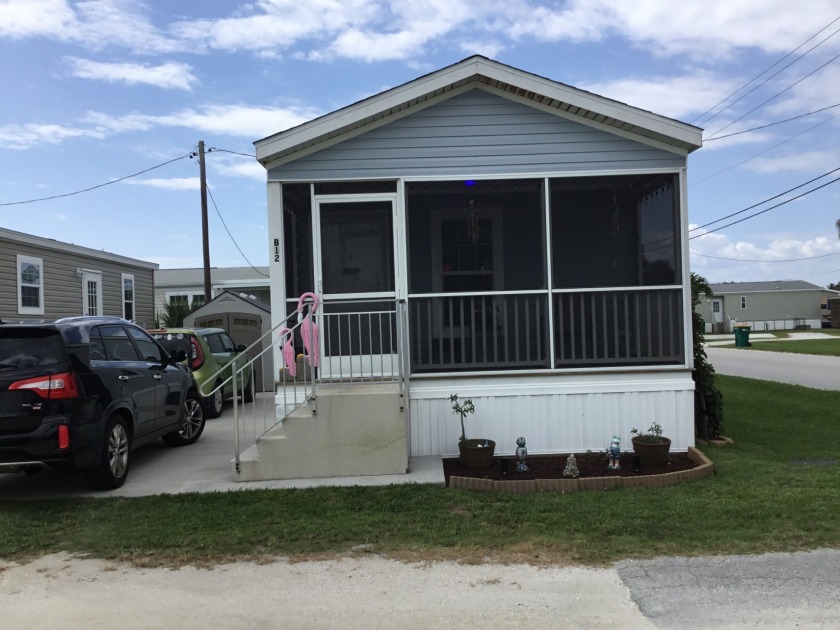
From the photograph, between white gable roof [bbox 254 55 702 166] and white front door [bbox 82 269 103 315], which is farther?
white front door [bbox 82 269 103 315]

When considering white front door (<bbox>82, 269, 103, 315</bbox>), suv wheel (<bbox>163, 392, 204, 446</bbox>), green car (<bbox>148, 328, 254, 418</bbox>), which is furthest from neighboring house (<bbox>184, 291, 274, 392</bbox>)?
suv wheel (<bbox>163, 392, 204, 446</bbox>)

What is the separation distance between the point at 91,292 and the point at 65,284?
1.40 metres

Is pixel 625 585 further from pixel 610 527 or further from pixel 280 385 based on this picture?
pixel 280 385

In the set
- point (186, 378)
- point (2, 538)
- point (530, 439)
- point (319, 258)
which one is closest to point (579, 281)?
point (530, 439)

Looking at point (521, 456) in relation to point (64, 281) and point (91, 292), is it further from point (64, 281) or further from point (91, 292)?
point (91, 292)

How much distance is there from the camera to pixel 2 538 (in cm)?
495

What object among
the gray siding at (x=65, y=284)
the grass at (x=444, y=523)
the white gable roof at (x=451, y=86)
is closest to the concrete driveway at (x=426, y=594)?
the grass at (x=444, y=523)

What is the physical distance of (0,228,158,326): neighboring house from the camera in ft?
50.3

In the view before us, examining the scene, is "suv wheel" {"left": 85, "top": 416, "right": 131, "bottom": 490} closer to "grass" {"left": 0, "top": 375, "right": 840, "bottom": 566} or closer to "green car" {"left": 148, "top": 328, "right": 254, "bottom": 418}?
"grass" {"left": 0, "top": 375, "right": 840, "bottom": 566}

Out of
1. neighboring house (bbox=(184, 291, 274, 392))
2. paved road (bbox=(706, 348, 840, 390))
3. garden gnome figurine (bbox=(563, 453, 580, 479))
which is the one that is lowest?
→ paved road (bbox=(706, 348, 840, 390))

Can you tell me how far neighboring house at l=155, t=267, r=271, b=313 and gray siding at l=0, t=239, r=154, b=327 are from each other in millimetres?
1665

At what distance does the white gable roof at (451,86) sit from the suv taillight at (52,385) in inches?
120

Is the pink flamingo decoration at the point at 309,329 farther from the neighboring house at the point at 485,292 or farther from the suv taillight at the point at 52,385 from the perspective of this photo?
the suv taillight at the point at 52,385

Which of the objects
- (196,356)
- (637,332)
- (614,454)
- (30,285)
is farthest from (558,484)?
(30,285)
